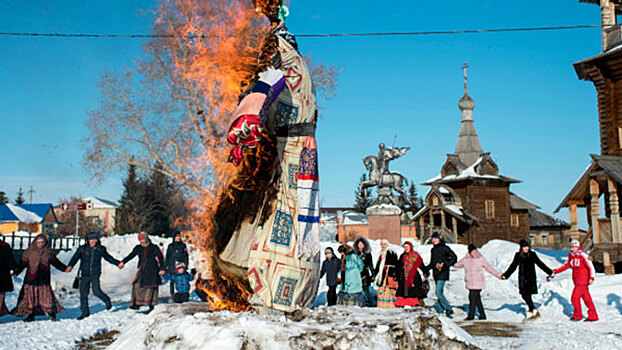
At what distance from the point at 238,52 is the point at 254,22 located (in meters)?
0.99

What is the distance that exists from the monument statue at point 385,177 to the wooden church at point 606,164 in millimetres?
8829

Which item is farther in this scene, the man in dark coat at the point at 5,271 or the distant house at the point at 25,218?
the distant house at the point at 25,218

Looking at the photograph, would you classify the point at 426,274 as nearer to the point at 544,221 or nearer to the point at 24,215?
the point at 544,221

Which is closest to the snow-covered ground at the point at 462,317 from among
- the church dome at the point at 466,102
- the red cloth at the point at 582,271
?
the red cloth at the point at 582,271

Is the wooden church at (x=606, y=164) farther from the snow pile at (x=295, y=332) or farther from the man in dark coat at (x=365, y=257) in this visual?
the snow pile at (x=295, y=332)

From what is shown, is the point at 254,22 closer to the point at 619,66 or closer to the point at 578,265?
the point at 578,265

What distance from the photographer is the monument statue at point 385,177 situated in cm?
2741

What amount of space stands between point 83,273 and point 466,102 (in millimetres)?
40395

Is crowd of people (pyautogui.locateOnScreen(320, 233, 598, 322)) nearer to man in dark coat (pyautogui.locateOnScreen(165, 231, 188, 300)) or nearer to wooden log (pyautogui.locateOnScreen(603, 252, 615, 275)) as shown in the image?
man in dark coat (pyautogui.locateOnScreen(165, 231, 188, 300))

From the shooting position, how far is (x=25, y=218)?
51.6 meters

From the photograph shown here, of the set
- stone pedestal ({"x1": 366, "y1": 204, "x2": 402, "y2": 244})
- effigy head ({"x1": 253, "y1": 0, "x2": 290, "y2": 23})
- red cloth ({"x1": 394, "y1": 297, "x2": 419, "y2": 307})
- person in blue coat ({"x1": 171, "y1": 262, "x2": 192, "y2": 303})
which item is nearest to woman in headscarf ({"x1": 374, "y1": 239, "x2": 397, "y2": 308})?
red cloth ({"x1": 394, "y1": 297, "x2": 419, "y2": 307})

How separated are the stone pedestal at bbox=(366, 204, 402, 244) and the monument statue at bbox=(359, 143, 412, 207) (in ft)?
5.50

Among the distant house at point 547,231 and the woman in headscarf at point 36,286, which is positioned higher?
the distant house at point 547,231

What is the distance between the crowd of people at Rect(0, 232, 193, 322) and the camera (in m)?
10.2
